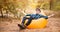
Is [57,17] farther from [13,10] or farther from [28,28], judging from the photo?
[13,10]

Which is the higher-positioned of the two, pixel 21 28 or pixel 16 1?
pixel 16 1

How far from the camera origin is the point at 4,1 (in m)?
2.89

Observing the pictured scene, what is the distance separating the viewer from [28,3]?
2.89 meters

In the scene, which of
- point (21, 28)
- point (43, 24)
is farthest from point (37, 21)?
point (21, 28)

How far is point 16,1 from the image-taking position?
289cm

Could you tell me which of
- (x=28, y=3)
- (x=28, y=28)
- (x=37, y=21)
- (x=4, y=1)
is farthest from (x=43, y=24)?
(x=4, y=1)

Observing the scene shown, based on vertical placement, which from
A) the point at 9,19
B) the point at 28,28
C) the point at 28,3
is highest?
the point at 28,3

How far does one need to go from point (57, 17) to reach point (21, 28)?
74cm

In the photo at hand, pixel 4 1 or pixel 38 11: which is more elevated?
pixel 4 1

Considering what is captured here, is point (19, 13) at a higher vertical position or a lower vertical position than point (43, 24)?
higher

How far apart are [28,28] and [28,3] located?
1.64ft

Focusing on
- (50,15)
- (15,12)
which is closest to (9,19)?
(15,12)

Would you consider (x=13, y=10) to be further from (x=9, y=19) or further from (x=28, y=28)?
(x=28, y=28)

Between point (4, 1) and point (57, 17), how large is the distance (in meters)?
1.10
